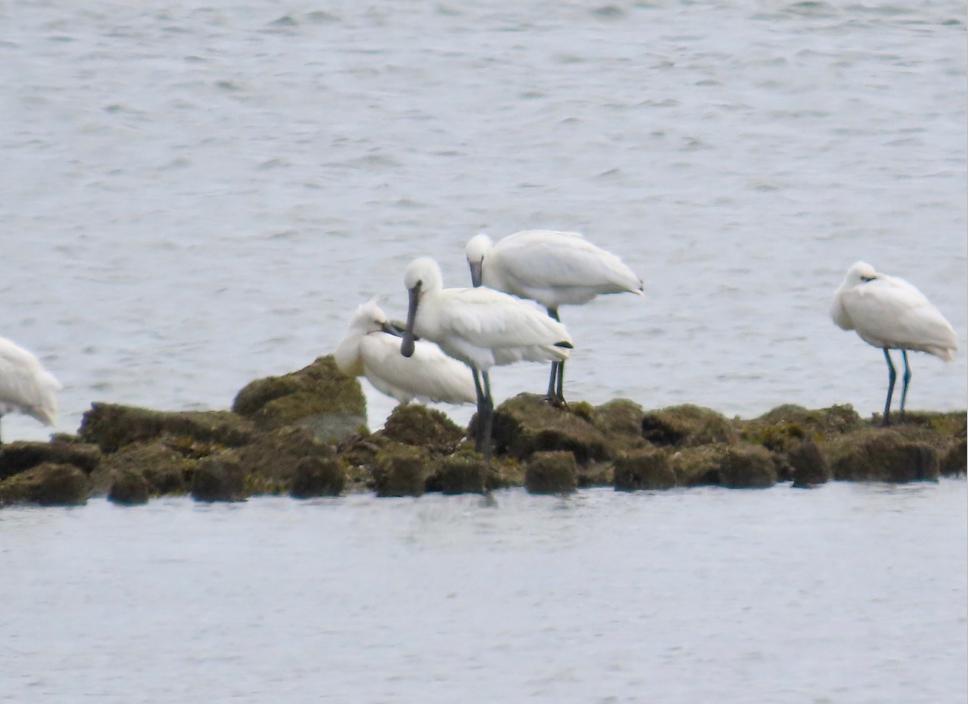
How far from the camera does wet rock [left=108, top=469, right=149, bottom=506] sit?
45.0 feet

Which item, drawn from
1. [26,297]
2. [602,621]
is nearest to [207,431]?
[602,621]

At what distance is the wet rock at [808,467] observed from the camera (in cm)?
1399

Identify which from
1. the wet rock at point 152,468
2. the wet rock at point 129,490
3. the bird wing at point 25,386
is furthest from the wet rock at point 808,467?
the bird wing at point 25,386

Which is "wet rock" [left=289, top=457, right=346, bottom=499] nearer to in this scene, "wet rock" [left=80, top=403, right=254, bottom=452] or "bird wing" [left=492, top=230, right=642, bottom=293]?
"wet rock" [left=80, top=403, right=254, bottom=452]

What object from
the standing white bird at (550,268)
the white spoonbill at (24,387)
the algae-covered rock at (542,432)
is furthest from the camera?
the standing white bird at (550,268)

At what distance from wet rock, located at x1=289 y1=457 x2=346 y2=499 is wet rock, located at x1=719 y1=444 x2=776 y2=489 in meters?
2.33

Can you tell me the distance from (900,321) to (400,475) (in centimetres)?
442

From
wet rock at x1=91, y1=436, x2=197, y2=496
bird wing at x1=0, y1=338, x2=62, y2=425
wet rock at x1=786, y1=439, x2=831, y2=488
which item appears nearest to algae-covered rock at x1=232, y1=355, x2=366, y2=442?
wet rock at x1=91, y1=436, x2=197, y2=496

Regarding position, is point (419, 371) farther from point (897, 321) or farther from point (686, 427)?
point (897, 321)

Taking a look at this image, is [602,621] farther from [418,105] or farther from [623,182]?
[418,105]

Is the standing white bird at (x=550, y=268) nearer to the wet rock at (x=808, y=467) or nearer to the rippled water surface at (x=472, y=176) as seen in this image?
the rippled water surface at (x=472, y=176)

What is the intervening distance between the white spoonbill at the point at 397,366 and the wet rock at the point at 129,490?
2908mm

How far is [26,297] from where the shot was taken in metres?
23.9

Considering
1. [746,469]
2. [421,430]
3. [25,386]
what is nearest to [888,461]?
[746,469]
